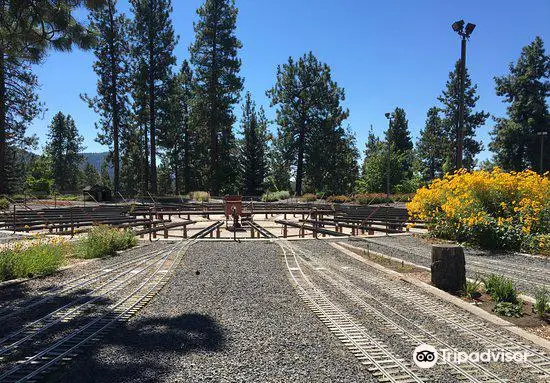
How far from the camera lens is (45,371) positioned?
391 centimetres

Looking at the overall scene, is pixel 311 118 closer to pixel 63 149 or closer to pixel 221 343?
pixel 221 343

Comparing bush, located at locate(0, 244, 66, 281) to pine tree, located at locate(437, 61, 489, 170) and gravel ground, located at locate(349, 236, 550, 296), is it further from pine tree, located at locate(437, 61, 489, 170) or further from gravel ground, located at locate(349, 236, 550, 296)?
pine tree, located at locate(437, 61, 489, 170)

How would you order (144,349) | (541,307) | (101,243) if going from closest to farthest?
(144,349), (541,307), (101,243)

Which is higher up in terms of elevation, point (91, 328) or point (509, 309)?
point (509, 309)

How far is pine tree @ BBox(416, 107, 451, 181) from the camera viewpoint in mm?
59938

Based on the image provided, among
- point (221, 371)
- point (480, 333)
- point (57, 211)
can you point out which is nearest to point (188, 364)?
point (221, 371)

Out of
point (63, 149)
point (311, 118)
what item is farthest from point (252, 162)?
point (63, 149)

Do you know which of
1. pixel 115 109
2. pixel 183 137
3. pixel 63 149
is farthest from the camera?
pixel 63 149

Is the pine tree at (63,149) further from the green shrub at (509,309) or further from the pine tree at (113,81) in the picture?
the green shrub at (509,309)

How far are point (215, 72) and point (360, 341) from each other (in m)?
44.0

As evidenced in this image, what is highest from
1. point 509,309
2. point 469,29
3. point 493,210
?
point 469,29

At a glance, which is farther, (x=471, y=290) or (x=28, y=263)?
(x=28, y=263)

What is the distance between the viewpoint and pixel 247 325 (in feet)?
17.2

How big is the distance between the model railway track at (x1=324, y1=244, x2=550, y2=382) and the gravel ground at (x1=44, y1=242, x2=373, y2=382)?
1.68 m
